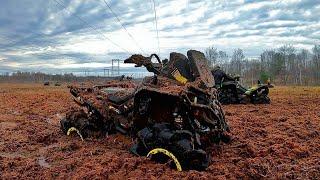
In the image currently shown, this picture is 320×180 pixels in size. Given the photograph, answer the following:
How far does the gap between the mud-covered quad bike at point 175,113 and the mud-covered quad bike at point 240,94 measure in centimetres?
1113

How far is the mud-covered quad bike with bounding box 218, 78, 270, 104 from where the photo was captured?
18.7 meters

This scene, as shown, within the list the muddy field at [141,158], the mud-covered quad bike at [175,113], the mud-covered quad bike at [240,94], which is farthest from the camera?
the mud-covered quad bike at [240,94]

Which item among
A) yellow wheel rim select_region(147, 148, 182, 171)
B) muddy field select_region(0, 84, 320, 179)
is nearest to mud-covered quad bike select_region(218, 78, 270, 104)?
muddy field select_region(0, 84, 320, 179)

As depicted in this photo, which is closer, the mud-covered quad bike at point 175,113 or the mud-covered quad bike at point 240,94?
the mud-covered quad bike at point 175,113

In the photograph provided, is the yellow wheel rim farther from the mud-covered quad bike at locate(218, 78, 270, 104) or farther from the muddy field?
the mud-covered quad bike at locate(218, 78, 270, 104)

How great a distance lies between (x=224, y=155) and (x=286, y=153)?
102 cm

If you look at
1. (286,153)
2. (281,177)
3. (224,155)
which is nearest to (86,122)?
(224,155)

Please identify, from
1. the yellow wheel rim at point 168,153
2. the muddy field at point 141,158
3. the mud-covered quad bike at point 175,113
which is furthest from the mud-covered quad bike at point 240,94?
the yellow wheel rim at point 168,153

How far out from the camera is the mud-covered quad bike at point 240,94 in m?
18.7

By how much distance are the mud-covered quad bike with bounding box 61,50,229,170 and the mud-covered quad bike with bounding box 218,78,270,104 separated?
11.1 m

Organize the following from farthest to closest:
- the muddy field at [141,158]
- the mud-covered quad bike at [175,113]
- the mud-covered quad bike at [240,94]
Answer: the mud-covered quad bike at [240,94] < the mud-covered quad bike at [175,113] < the muddy field at [141,158]

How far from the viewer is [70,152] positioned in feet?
24.2

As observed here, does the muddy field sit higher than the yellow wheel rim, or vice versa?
the yellow wheel rim

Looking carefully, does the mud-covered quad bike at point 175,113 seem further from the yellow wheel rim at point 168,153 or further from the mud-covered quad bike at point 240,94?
the mud-covered quad bike at point 240,94
